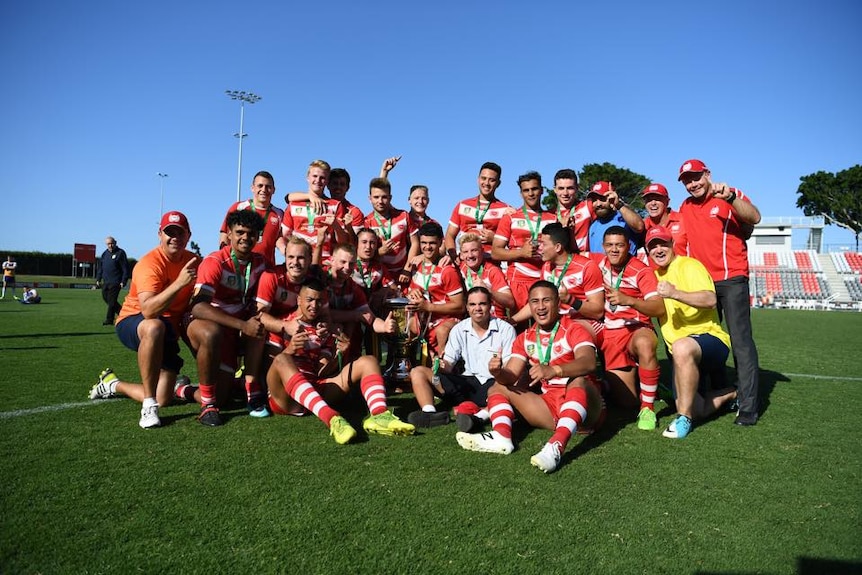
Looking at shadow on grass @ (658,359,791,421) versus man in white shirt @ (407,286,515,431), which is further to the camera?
shadow on grass @ (658,359,791,421)

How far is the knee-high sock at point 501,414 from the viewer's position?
13.1 ft

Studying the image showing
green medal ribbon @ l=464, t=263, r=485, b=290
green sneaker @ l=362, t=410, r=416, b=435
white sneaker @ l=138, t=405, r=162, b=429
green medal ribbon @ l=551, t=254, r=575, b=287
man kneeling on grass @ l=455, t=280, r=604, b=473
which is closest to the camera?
man kneeling on grass @ l=455, t=280, r=604, b=473

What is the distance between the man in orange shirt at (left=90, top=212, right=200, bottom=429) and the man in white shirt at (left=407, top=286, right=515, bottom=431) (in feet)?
7.00

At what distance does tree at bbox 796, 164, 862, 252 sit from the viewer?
51.8 meters

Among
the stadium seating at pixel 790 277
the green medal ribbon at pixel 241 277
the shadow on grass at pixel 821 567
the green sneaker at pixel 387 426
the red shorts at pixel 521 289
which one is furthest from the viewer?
the stadium seating at pixel 790 277

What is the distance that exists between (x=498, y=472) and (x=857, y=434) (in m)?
3.31

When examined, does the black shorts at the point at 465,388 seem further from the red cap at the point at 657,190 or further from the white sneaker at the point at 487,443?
the red cap at the point at 657,190

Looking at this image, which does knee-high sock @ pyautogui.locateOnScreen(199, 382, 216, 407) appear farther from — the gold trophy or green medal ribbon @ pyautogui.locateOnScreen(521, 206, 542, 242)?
green medal ribbon @ pyautogui.locateOnScreen(521, 206, 542, 242)

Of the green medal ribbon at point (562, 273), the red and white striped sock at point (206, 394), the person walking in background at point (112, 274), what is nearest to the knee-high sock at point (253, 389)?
the red and white striped sock at point (206, 394)

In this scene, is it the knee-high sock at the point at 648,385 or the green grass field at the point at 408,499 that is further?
the knee-high sock at the point at 648,385

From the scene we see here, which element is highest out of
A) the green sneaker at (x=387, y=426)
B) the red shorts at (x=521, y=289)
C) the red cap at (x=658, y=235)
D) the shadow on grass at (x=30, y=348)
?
the red cap at (x=658, y=235)

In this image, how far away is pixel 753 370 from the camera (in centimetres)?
488

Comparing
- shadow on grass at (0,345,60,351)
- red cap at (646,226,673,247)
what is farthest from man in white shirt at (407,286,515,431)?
shadow on grass at (0,345,60,351)

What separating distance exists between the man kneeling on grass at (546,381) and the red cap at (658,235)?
136 cm
